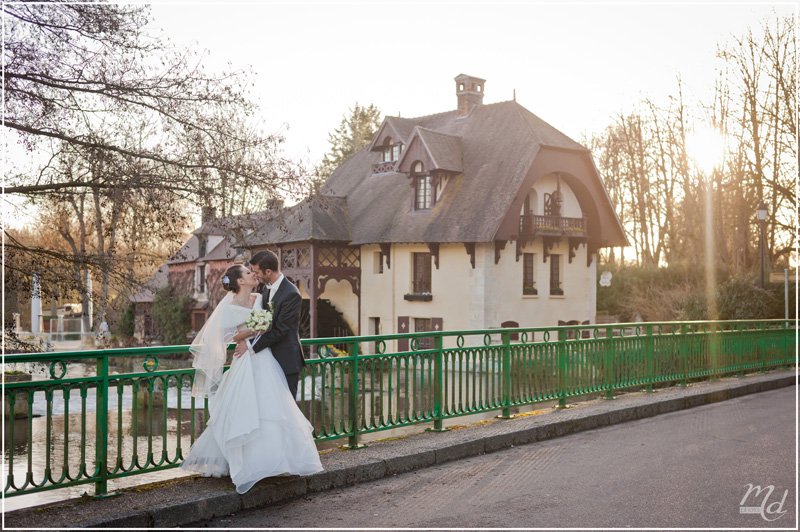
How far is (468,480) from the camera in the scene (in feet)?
23.6

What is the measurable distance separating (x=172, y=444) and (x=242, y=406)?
10347 mm

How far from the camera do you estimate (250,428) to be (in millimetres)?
6031

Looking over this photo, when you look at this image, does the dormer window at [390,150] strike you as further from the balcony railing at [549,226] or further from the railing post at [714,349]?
the railing post at [714,349]

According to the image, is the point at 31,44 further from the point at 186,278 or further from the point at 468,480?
the point at 186,278

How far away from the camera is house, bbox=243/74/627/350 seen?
99.5ft

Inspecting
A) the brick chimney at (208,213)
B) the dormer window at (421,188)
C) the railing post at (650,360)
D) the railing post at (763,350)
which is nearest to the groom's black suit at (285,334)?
the brick chimney at (208,213)

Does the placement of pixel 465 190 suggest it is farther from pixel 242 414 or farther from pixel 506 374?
pixel 242 414

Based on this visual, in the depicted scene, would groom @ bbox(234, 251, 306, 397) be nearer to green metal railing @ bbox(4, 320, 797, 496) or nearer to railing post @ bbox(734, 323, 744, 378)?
green metal railing @ bbox(4, 320, 797, 496)

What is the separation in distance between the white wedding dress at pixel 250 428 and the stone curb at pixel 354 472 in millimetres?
221

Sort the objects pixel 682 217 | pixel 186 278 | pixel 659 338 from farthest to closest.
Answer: pixel 186 278 < pixel 682 217 < pixel 659 338

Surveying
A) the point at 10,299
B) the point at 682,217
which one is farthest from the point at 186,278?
the point at 10,299

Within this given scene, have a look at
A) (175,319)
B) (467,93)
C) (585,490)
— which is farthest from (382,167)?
(585,490)

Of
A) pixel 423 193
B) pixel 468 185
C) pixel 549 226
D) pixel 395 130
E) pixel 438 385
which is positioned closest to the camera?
pixel 438 385

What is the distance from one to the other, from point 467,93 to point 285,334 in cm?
3227
